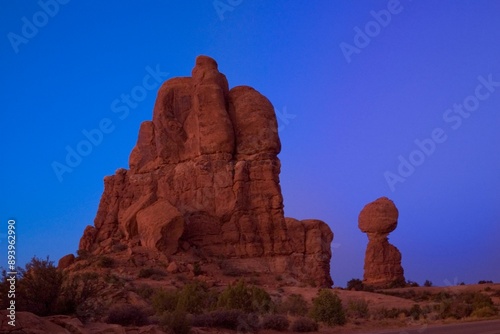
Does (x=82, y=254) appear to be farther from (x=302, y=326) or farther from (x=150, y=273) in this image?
(x=302, y=326)

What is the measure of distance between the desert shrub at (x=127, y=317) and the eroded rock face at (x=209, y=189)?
93.6 ft

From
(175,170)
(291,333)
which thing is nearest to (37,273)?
(291,333)

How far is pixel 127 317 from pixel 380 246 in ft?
161

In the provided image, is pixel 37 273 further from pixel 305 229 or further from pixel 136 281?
pixel 305 229

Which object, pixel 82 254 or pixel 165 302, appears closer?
pixel 165 302

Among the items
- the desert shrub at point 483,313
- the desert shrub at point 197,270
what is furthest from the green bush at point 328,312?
the desert shrub at point 197,270

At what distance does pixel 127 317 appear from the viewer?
42.4ft

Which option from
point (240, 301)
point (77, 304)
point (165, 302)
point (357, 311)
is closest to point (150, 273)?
point (165, 302)

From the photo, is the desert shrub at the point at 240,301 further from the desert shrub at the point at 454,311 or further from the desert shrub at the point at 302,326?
the desert shrub at the point at 454,311

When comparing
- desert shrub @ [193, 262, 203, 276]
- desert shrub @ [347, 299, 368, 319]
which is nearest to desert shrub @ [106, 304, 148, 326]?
desert shrub @ [347, 299, 368, 319]

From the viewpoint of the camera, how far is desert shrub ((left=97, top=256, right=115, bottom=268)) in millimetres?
38094

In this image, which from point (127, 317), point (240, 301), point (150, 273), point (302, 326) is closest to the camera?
point (127, 317)

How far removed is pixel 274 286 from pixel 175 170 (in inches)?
602

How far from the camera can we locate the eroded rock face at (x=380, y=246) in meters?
57.5
